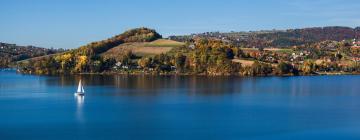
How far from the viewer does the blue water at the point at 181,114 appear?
35719 mm

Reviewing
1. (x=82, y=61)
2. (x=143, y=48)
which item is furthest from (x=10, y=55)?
(x=82, y=61)

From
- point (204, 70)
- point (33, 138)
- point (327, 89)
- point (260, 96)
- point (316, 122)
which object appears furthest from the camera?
point (204, 70)

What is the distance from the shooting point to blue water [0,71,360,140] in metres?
35.7

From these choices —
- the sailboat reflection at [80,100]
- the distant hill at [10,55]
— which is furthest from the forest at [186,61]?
the sailboat reflection at [80,100]

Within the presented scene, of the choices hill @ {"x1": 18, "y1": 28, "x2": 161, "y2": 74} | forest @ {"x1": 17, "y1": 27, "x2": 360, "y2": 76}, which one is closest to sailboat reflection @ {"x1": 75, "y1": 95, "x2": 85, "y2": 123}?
forest @ {"x1": 17, "y1": 27, "x2": 360, "y2": 76}

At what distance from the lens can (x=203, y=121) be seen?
40.7 m

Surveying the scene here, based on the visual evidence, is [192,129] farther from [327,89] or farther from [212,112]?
[327,89]

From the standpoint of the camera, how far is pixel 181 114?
145ft

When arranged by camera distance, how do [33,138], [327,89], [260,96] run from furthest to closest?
[327,89], [260,96], [33,138]

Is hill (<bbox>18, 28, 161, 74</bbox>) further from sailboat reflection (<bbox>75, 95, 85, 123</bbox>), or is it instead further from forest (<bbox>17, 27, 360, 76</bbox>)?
sailboat reflection (<bbox>75, 95, 85, 123</bbox>)

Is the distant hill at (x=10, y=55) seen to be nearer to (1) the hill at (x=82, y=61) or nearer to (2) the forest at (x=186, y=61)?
(1) the hill at (x=82, y=61)

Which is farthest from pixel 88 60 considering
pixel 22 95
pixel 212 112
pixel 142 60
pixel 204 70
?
pixel 212 112

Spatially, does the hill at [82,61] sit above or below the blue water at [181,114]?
above

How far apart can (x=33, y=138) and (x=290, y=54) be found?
3759 inches
